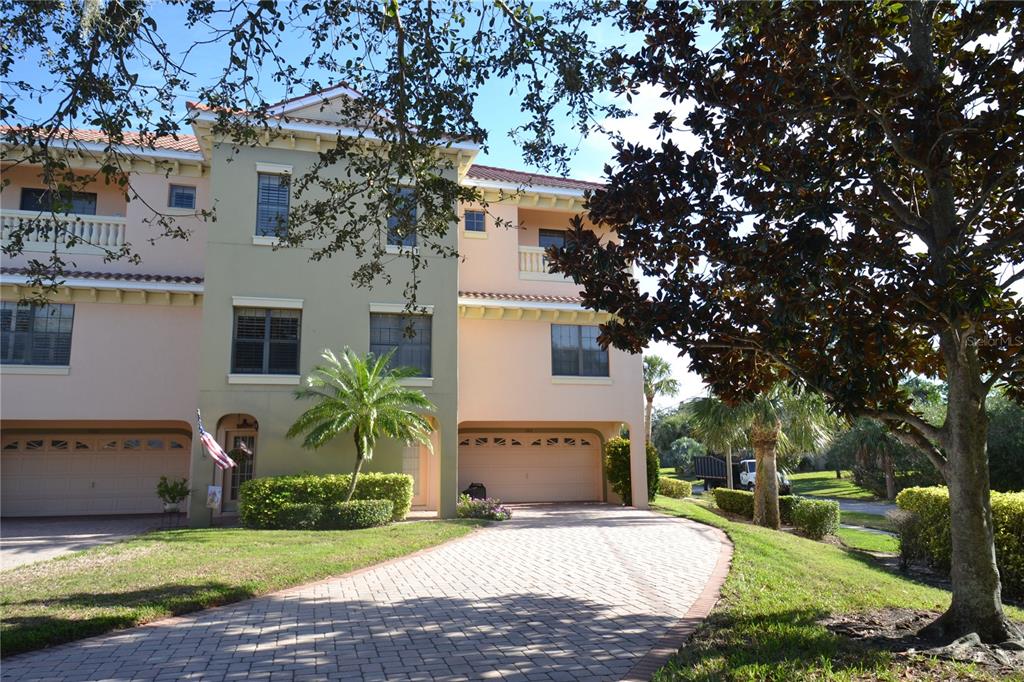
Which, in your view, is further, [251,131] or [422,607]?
[422,607]

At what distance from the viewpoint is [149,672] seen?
6059mm

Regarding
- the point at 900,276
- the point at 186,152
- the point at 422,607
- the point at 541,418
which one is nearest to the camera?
the point at 900,276

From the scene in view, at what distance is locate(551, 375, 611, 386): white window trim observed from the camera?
20.4 meters

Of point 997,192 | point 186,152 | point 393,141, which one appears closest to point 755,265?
point 997,192

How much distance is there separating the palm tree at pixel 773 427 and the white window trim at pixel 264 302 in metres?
11.9

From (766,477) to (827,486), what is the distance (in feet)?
113

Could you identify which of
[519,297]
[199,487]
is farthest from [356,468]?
[519,297]

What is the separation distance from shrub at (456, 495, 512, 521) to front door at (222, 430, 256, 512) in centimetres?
579

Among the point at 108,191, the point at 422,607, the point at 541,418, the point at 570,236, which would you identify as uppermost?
the point at 108,191

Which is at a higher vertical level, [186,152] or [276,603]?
[186,152]

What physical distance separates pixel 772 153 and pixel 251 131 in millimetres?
5653

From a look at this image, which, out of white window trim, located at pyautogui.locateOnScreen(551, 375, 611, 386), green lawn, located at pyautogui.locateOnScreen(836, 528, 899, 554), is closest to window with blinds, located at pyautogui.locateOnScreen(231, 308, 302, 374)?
white window trim, located at pyautogui.locateOnScreen(551, 375, 611, 386)

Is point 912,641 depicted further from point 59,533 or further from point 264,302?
point 59,533

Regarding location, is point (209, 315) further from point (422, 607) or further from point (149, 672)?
point (149, 672)
